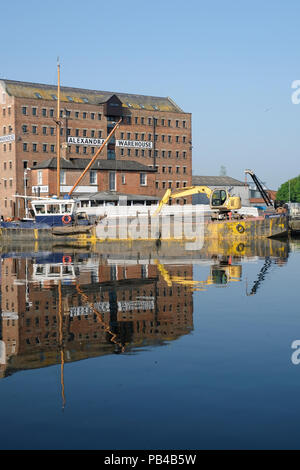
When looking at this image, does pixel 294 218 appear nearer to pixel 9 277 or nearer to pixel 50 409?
pixel 9 277

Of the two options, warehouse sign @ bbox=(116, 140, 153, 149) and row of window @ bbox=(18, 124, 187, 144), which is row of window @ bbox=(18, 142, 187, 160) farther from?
row of window @ bbox=(18, 124, 187, 144)

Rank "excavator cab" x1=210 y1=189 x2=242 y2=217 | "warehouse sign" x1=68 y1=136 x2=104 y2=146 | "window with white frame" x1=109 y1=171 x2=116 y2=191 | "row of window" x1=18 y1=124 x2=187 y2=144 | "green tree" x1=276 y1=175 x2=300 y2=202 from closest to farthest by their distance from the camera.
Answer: "excavator cab" x1=210 y1=189 x2=242 y2=217 → "row of window" x1=18 y1=124 x2=187 y2=144 → "window with white frame" x1=109 y1=171 x2=116 y2=191 → "warehouse sign" x1=68 y1=136 x2=104 y2=146 → "green tree" x1=276 y1=175 x2=300 y2=202

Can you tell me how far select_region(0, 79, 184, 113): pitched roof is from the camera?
101 meters

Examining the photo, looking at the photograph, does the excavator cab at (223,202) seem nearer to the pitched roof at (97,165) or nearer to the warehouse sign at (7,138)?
the pitched roof at (97,165)

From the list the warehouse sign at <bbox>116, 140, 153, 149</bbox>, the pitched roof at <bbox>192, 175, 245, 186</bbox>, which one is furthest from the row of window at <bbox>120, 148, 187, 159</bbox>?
the pitched roof at <bbox>192, 175, 245, 186</bbox>

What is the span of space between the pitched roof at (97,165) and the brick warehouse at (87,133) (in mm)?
1103

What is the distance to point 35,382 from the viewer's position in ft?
41.3

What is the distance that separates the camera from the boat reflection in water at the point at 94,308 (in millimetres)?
15594

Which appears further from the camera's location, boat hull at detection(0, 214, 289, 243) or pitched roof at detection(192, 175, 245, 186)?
pitched roof at detection(192, 175, 245, 186)

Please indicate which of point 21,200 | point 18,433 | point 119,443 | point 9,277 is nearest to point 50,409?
point 18,433

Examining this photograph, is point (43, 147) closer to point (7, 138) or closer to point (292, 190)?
point (7, 138)

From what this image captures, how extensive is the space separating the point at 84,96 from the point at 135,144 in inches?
494
